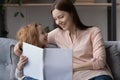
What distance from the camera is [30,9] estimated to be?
3.53m

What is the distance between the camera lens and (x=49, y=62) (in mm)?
1747

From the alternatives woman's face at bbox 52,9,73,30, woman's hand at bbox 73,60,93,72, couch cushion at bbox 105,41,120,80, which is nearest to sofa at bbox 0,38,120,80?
couch cushion at bbox 105,41,120,80

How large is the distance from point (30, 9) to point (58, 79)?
6.25 ft

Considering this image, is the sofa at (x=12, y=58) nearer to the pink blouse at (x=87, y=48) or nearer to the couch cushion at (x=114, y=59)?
the couch cushion at (x=114, y=59)

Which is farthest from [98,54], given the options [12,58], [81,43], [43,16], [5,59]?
[43,16]

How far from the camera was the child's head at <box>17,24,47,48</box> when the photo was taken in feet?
6.06

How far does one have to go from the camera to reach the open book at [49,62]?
1708mm

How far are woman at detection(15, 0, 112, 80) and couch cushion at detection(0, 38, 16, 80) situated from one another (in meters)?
0.33

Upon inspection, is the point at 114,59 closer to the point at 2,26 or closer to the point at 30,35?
the point at 30,35

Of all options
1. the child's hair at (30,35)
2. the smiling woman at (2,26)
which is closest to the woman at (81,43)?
the child's hair at (30,35)

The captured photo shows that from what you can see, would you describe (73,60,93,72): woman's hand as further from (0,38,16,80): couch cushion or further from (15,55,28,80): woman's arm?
(0,38,16,80): couch cushion

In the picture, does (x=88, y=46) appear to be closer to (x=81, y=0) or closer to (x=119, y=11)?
(x=81, y=0)

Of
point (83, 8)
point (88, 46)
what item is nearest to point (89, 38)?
point (88, 46)

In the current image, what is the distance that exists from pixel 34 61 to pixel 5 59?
55cm
